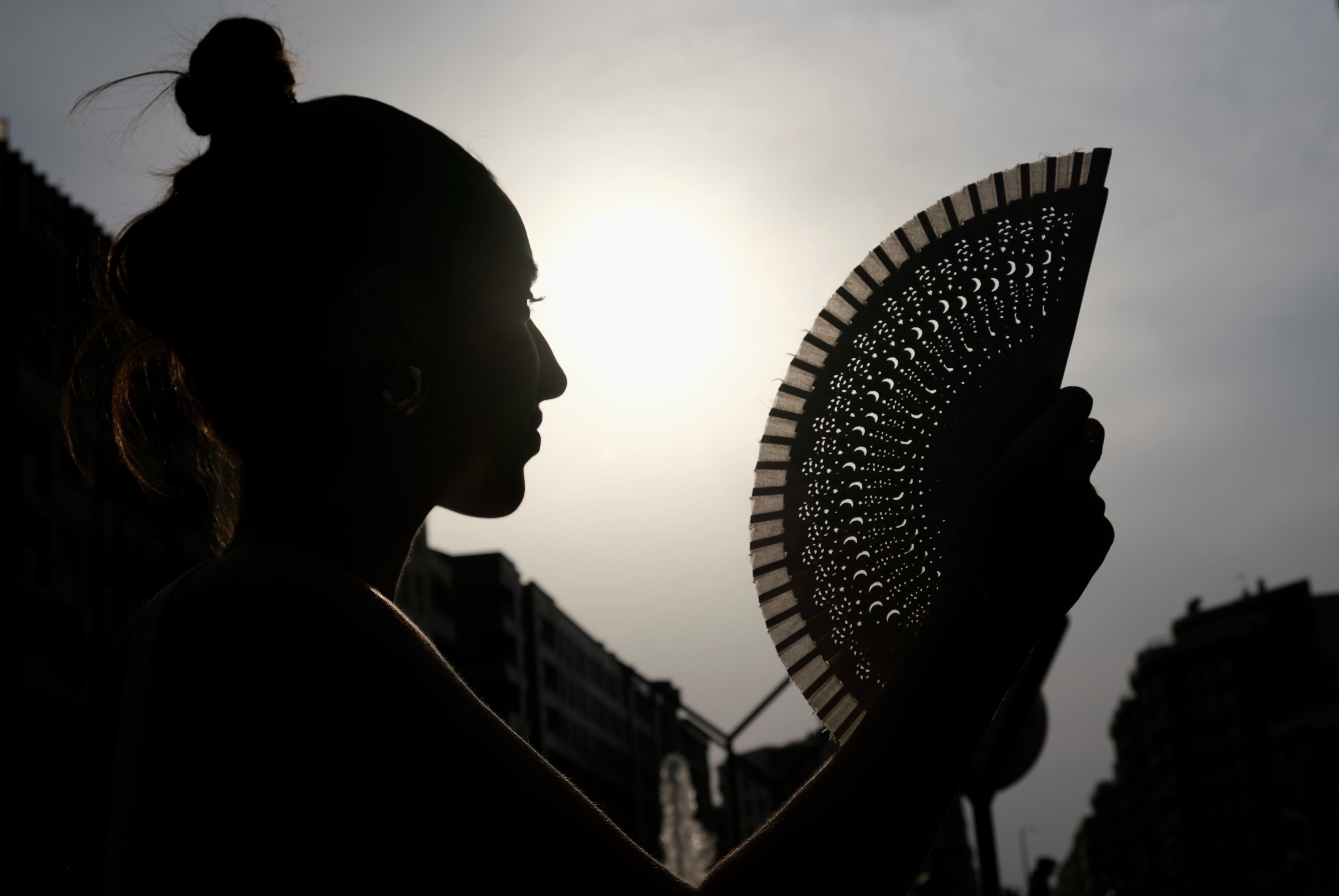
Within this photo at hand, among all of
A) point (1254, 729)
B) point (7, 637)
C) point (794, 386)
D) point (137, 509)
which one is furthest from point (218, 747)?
point (1254, 729)

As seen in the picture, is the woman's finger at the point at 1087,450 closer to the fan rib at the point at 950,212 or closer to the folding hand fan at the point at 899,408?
the folding hand fan at the point at 899,408

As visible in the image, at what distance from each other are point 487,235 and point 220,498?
0.70 metres

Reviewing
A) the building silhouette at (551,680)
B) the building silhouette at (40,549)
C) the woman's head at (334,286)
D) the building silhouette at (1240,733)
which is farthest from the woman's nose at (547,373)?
the building silhouette at (1240,733)

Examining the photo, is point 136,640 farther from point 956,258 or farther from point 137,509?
point 137,509

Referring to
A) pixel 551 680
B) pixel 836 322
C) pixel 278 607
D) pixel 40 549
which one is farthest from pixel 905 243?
pixel 551 680

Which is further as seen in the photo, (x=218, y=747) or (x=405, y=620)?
(x=405, y=620)

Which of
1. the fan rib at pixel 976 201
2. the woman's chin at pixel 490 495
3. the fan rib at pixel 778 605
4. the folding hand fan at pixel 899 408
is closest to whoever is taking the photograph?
the woman's chin at pixel 490 495

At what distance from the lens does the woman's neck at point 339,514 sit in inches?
51.6

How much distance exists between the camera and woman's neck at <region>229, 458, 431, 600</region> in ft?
4.30

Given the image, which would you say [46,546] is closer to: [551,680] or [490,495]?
[490,495]

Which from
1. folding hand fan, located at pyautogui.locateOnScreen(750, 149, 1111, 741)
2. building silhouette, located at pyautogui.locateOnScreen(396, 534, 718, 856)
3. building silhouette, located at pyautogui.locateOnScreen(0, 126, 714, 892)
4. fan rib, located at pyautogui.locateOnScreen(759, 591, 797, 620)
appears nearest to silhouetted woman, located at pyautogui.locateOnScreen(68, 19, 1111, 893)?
folding hand fan, located at pyautogui.locateOnScreen(750, 149, 1111, 741)

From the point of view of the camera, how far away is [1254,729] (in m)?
85.8

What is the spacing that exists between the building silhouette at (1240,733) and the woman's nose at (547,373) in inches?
3000

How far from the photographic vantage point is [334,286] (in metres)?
1.36
